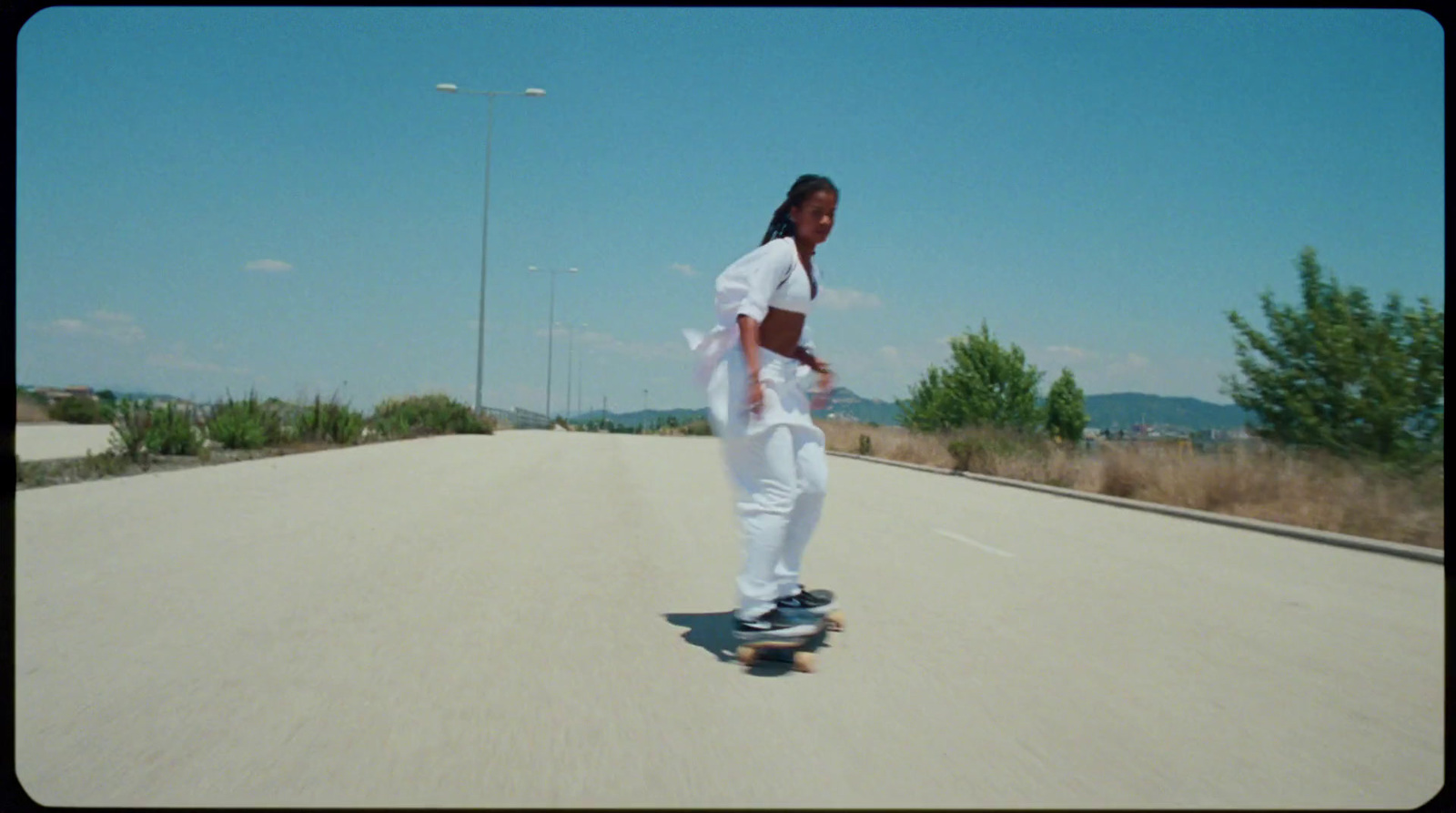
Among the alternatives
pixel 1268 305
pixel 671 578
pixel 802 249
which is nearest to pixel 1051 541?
pixel 671 578

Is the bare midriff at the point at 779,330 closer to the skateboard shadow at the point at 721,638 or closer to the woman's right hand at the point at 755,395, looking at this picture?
the woman's right hand at the point at 755,395

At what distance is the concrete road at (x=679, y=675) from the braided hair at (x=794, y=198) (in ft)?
6.43

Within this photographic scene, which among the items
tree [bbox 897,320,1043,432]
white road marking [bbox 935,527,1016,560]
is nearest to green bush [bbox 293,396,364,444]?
white road marking [bbox 935,527,1016,560]

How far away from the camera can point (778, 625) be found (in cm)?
524

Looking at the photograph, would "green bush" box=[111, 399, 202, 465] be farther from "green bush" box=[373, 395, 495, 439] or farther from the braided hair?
"green bush" box=[373, 395, 495, 439]

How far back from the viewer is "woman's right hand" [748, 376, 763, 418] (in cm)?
515

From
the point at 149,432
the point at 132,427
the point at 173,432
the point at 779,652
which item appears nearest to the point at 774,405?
the point at 779,652

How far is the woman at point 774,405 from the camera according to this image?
521 cm

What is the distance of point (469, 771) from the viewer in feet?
12.4

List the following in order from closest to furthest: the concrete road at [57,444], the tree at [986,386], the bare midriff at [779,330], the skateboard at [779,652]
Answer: the skateboard at [779,652] → the bare midriff at [779,330] → the concrete road at [57,444] → the tree at [986,386]

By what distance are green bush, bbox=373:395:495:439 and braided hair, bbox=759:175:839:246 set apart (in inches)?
1195

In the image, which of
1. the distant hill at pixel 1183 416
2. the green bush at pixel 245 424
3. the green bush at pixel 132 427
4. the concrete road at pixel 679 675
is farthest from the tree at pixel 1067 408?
the concrete road at pixel 679 675

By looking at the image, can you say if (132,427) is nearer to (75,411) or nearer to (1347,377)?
(1347,377)

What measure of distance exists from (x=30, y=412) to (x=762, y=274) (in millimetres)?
40196
